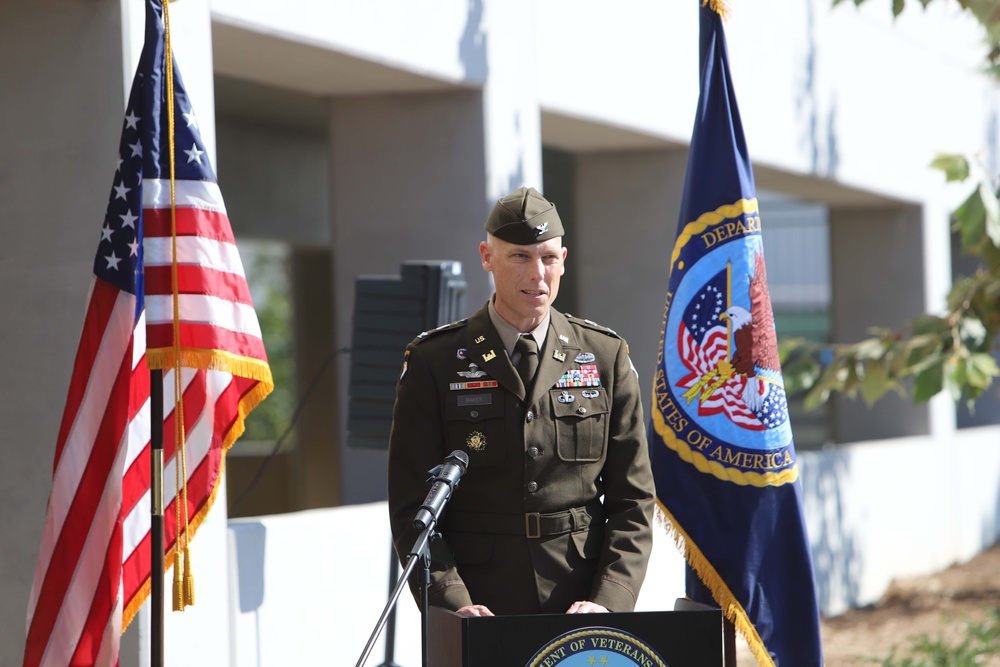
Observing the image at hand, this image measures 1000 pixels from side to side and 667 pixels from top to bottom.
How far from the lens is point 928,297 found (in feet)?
34.3

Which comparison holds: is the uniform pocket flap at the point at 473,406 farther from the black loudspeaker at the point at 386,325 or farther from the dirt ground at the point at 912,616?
the dirt ground at the point at 912,616

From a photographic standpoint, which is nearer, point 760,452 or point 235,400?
point 235,400

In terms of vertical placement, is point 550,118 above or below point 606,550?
above

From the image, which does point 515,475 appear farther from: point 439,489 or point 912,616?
point 912,616

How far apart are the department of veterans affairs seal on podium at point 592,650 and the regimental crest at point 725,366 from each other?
159 centimetres

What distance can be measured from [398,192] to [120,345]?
8.52ft

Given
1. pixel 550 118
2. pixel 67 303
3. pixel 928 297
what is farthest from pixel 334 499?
pixel 67 303

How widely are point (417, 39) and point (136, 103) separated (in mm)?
2057

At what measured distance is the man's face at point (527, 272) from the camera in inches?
119

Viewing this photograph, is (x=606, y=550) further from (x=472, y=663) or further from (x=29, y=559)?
(x=29, y=559)

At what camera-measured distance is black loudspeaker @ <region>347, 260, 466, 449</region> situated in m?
4.79

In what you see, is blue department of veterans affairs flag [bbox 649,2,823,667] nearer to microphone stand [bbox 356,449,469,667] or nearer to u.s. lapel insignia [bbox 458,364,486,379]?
u.s. lapel insignia [bbox 458,364,486,379]

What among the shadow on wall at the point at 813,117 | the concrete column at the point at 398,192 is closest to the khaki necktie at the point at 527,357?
the concrete column at the point at 398,192

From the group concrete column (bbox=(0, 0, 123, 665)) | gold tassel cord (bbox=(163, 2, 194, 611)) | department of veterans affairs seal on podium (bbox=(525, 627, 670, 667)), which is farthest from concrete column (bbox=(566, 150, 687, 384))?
department of veterans affairs seal on podium (bbox=(525, 627, 670, 667))
